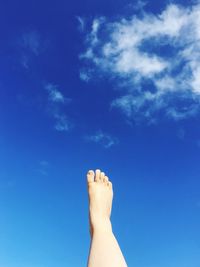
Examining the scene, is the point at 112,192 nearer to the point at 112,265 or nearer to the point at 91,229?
the point at 91,229

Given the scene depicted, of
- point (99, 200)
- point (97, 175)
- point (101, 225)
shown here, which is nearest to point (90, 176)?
point (97, 175)

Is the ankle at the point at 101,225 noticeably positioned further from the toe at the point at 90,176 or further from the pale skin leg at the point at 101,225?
the toe at the point at 90,176

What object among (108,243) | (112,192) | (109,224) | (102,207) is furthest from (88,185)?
(108,243)

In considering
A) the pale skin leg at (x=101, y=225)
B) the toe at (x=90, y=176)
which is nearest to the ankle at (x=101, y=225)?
the pale skin leg at (x=101, y=225)

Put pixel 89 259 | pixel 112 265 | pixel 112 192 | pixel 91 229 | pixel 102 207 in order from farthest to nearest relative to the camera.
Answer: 1. pixel 112 192
2. pixel 102 207
3. pixel 91 229
4. pixel 89 259
5. pixel 112 265

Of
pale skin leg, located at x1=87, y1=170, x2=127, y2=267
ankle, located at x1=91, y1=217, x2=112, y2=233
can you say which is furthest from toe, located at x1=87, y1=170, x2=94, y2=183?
ankle, located at x1=91, y1=217, x2=112, y2=233

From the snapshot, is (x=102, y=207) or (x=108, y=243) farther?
(x=102, y=207)

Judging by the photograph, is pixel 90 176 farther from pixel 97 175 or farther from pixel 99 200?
pixel 99 200

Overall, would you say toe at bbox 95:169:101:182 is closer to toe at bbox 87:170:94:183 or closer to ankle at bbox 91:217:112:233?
toe at bbox 87:170:94:183
